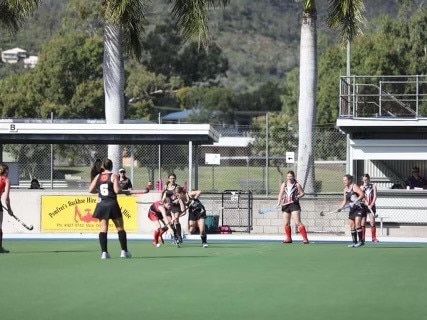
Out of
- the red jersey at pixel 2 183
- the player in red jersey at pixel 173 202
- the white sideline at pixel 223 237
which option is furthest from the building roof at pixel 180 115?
the red jersey at pixel 2 183

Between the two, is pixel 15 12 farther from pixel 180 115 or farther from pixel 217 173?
pixel 180 115

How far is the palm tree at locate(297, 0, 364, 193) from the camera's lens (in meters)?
35.7

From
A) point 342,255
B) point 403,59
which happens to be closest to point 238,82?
point 403,59

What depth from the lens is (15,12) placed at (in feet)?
120

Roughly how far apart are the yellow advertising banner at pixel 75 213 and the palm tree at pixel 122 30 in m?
2.97

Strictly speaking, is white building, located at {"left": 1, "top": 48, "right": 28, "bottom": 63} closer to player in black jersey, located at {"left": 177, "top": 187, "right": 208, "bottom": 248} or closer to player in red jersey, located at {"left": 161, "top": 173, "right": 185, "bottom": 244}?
player in black jersey, located at {"left": 177, "top": 187, "right": 208, "bottom": 248}

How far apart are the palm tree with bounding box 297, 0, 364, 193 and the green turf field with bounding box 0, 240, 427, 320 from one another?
36.9ft

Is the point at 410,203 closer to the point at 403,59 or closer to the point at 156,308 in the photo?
the point at 156,308

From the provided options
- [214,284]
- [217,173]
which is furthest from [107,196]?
[217,173]

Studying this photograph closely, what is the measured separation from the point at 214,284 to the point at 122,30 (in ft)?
67.5

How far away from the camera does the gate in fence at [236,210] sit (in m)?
35.2

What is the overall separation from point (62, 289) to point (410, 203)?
1976 centimetres

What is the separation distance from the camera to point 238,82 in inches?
7402

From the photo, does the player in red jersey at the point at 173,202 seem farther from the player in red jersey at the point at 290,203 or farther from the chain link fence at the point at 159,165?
the chain link fence at the point at 159,165
